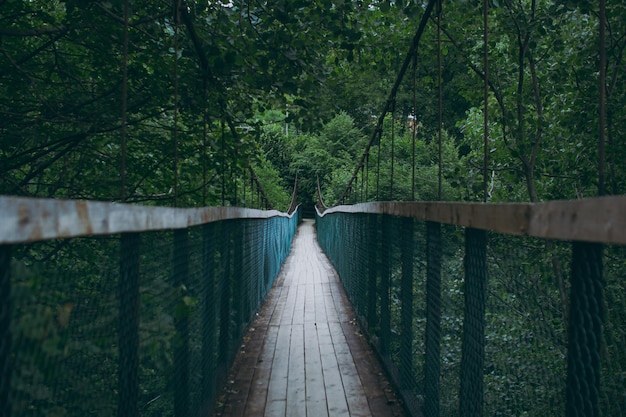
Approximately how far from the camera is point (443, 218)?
7.79ft

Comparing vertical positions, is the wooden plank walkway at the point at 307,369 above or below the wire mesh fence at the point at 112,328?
below

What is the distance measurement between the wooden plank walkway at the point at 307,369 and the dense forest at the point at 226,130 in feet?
2.30

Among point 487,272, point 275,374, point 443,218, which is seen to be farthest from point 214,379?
point 487,272

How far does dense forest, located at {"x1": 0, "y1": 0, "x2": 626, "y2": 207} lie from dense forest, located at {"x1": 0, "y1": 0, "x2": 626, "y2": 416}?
2cm

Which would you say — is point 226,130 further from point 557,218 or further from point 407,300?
point 557,218

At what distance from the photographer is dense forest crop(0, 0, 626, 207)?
398cm

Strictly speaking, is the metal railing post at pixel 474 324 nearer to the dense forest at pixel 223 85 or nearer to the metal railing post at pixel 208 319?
the metal railing post at pixel 208 319

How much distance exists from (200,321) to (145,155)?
2.25 metres

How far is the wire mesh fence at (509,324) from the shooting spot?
4.27 feet

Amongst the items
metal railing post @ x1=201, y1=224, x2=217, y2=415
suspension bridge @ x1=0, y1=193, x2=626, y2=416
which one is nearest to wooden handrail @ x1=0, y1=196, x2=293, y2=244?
suspension bridge @ x1=0, y1=193, x2=626, y2=416

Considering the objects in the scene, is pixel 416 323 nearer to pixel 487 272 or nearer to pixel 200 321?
pixel 200 321

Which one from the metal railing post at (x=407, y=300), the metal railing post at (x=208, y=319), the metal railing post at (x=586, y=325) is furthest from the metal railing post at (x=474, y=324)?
the metal railing post at (x=208, y=319)

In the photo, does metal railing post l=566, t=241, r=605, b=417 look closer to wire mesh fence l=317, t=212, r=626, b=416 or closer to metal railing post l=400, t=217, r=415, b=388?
wire mesh fence l=317, t=212, r=626, b=416

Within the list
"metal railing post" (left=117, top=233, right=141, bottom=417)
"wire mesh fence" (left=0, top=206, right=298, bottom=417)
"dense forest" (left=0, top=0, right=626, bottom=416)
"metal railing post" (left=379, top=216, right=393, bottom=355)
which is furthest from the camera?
"metal railing post" (left=379, top=216, right=393, bottom=355)
